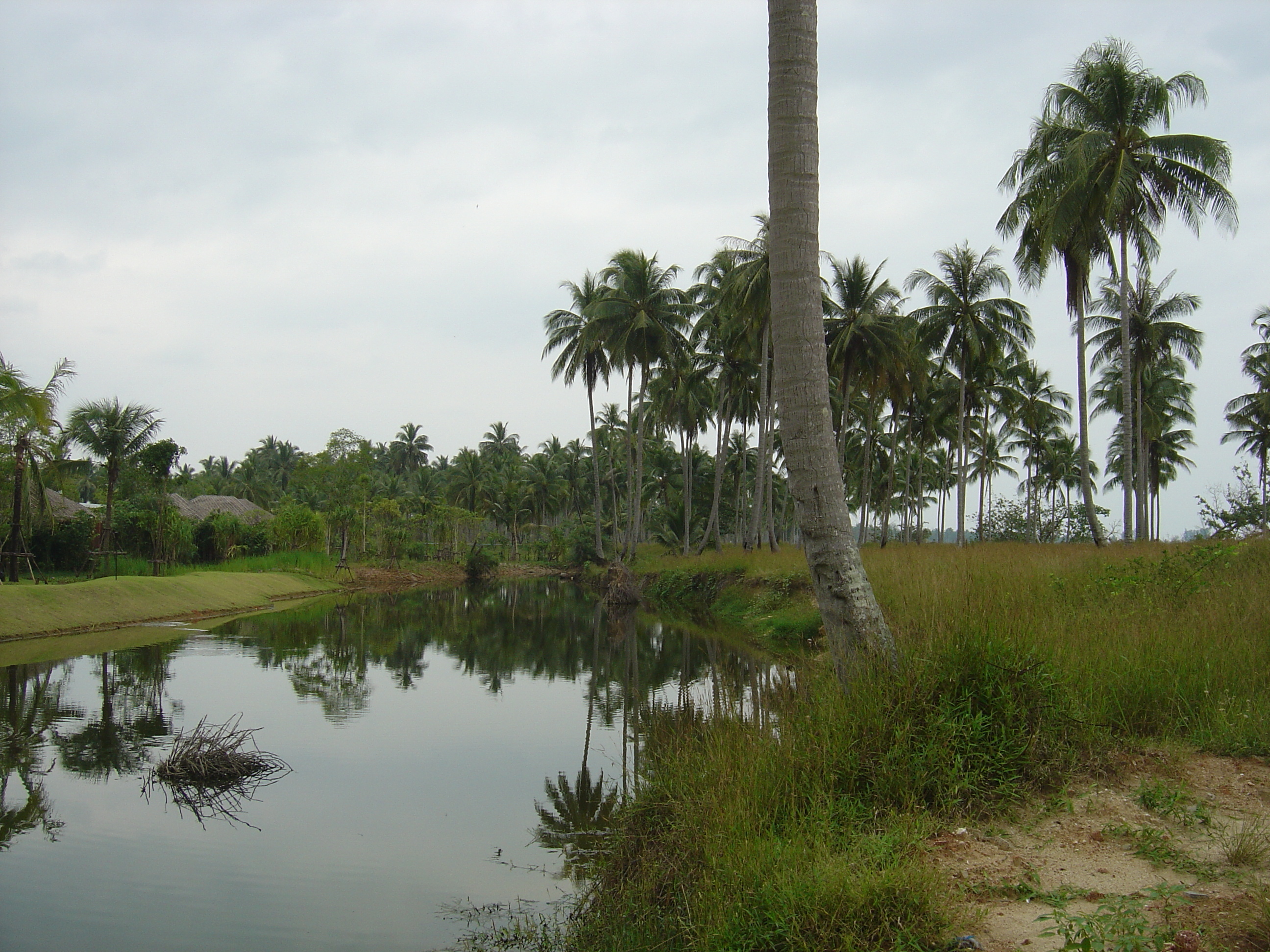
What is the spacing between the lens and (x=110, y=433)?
31.7 m

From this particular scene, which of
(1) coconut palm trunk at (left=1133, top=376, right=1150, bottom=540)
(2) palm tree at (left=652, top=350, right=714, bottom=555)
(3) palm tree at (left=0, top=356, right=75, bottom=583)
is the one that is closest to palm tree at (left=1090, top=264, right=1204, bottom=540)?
(1) coconut palm trunk at (left=1133, top=376, right=1150, bottom=540)

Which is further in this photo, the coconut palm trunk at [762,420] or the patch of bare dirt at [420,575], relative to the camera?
the patch of bare dirt at [420,575]

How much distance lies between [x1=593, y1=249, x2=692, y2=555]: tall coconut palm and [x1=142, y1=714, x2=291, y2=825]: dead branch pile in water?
2901cm

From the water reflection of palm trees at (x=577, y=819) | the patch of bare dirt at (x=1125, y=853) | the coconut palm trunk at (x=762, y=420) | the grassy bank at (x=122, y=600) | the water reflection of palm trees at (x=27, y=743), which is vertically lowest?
the water reflection of palm trees at (x=577, y=819)

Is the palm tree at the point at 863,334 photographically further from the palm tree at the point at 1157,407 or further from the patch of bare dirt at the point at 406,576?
the patch of bare dirt at the point at 406,576

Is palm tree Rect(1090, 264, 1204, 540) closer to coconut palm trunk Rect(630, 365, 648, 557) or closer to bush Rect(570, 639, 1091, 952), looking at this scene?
coconut palm trunk Rect(630, 365, 648, 557)

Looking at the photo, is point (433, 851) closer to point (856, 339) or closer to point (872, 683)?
point (872, 683)

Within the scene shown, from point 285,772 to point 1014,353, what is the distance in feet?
112

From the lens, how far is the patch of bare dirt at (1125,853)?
3562 mm

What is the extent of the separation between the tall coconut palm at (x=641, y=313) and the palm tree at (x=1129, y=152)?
1945 cm

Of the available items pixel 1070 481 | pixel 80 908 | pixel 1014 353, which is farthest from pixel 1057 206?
pixel 1070 481

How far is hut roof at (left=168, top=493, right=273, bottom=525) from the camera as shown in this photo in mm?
47250

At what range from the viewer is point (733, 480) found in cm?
5709

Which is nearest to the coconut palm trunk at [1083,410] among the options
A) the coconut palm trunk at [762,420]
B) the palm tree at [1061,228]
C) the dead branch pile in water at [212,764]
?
the palm tree at [1061,228]
